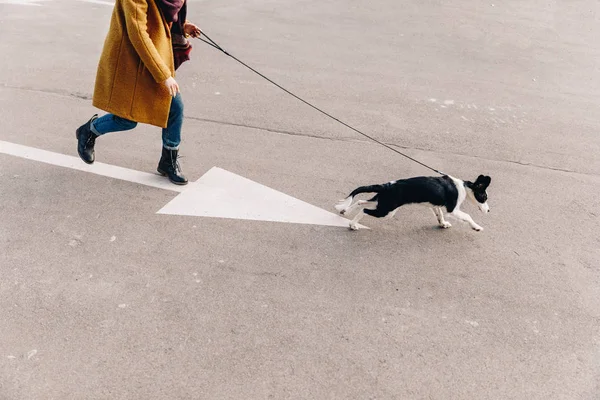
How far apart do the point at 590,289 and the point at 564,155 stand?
2.48m

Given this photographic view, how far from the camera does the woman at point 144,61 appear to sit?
4.24 meters

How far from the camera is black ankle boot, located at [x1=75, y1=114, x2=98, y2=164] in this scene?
5.27m

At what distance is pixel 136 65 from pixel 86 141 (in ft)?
3.93

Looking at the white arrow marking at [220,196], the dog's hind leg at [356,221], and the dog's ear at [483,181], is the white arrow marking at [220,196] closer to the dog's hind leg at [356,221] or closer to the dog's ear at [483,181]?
the dog's hind leg at [356,221]

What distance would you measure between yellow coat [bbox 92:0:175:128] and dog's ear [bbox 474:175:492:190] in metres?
2.47

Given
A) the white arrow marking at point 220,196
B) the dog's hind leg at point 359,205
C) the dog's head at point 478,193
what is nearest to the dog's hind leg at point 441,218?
the dog's head at point 478,193

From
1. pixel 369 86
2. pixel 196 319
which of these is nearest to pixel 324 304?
pixel 196 319

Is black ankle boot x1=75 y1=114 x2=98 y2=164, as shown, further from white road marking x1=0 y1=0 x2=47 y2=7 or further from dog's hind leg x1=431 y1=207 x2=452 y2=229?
white road marking x1=0 y1=0 x2=47 y2=7

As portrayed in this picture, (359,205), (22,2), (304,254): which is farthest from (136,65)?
(22,2)

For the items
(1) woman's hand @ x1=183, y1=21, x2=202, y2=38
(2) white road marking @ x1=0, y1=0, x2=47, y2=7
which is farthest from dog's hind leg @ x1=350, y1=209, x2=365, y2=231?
(2) white road marking @ x1=0, y1=0, x2=47, y2=7

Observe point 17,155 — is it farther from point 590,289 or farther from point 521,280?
point 590,289

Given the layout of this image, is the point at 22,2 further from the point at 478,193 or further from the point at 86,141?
the point at 478,193

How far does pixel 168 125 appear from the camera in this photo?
500 cm

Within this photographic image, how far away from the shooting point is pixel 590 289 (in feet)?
14.3
